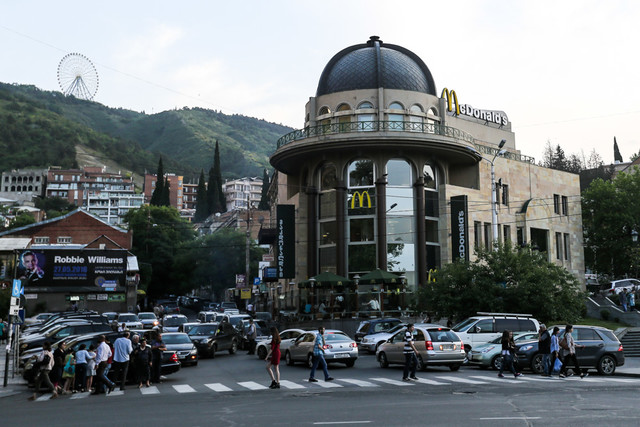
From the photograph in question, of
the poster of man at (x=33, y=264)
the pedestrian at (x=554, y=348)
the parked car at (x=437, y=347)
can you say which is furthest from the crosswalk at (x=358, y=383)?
the poster of man at (x=33, y=264)

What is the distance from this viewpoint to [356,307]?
40.7 meters

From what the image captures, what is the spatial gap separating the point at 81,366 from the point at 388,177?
1232 inches

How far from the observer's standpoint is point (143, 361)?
807 inches

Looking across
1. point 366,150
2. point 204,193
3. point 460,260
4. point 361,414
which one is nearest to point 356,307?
point 460,260

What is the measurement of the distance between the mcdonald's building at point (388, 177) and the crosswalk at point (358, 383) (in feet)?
72.1

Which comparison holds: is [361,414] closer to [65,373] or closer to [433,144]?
[65,373]

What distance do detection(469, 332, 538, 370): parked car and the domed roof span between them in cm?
2833

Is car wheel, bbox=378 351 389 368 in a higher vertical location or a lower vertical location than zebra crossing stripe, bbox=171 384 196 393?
higher

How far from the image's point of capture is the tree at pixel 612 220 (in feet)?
210

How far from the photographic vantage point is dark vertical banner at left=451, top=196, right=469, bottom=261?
46500 millimetres

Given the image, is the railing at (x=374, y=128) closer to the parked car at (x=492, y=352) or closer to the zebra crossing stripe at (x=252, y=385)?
the parked car at (x=492, y=352)

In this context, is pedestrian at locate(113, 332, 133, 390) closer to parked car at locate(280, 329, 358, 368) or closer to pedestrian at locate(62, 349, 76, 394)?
pedestrian at locate(62, 349, 76, 394)

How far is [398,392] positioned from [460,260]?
19.9 m

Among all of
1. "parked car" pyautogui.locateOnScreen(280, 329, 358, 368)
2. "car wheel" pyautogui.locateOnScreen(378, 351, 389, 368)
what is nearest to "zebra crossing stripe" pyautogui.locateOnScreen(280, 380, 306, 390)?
"parked car" pyautogui.locateOnScreen(280, 329, 358, 368)
